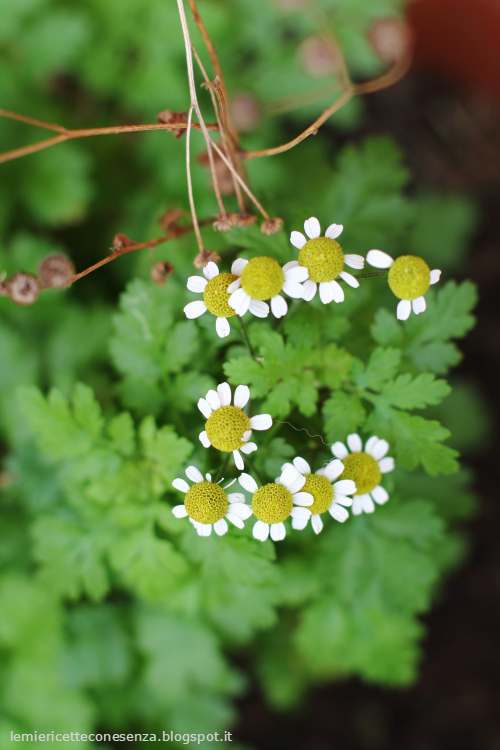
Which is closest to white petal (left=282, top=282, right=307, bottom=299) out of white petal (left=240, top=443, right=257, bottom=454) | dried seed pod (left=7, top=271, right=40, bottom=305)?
white petal (left=240, top=443, right=257, bottom=454)

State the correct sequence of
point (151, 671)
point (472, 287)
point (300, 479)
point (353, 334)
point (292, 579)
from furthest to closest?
1. point (151, 671)
2. point (292, 579)
3. point (353, 334)
4. point (472, 287)
5. point (300, 479)

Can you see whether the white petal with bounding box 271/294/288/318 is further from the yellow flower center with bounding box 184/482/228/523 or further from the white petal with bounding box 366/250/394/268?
the yellow flower center with bounding box 184/482/228/523

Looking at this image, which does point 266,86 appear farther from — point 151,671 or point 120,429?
point 151,671

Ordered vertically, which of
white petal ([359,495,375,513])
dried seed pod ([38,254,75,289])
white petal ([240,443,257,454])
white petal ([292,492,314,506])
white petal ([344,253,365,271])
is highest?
dried seed pod ([38,254,75,289])

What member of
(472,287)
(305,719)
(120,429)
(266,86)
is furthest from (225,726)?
(266,86)

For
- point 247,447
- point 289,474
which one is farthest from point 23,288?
point 289,474

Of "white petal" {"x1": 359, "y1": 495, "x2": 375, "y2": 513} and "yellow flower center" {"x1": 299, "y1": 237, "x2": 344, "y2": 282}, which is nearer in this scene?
"yellow flower center" {"x1": 299, "y1": 237, "x2": 344, "y2": 282}
